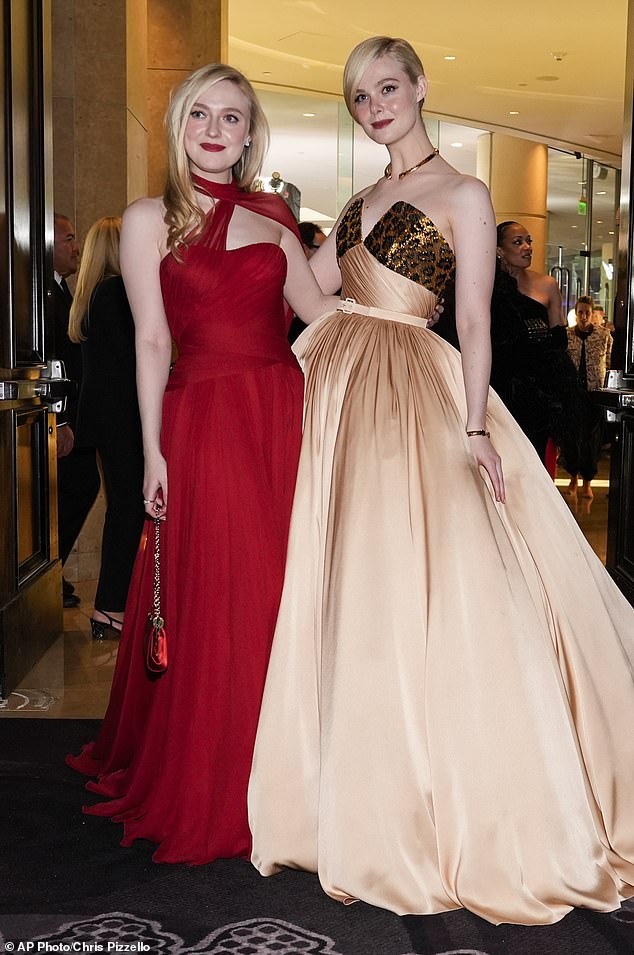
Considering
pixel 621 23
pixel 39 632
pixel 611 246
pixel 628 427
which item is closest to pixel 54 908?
pixel 39 632

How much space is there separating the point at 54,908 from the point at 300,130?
564 inches

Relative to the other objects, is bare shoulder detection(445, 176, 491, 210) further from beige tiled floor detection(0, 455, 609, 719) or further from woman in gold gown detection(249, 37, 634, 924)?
beige tiled floor detection(0, 455, 609, 719)

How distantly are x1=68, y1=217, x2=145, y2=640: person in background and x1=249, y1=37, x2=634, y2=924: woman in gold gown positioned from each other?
214cm

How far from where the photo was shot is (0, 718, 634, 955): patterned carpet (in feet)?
7.17

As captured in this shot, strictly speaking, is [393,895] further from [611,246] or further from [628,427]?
[611,246]

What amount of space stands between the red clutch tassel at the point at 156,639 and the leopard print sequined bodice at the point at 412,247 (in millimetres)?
846

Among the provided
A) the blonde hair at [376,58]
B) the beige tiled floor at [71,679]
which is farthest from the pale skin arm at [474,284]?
the beige tiled floor at [71,679]

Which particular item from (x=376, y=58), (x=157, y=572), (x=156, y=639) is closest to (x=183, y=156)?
(x=376, y=58)

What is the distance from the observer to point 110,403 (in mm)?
4848

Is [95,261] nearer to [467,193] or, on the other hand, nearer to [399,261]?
[399,261]

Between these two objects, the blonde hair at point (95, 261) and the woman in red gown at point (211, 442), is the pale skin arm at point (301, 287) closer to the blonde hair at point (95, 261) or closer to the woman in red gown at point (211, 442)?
the woman in red gown at point (211, 442)

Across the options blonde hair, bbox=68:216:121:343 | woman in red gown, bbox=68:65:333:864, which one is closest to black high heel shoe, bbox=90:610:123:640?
blonde hair, bbox=68:216:121:343

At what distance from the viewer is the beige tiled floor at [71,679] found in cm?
386

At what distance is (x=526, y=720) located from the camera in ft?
7.78
